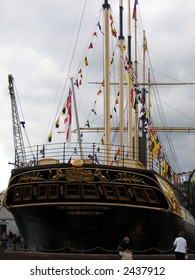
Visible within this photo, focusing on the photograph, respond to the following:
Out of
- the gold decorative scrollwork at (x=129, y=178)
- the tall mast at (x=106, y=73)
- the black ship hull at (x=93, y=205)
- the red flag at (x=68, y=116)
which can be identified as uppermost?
the tall mast at (x=106, y=73)

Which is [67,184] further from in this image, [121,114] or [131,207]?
[121,114]

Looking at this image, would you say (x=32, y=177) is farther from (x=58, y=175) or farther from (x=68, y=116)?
(x=68, y=116)

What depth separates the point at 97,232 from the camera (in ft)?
69.7

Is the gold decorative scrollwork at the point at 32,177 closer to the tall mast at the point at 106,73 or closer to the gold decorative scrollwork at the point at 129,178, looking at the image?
the gold decorative scrollwork at the point at 129,178

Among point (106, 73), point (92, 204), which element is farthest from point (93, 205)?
point (106, 73)

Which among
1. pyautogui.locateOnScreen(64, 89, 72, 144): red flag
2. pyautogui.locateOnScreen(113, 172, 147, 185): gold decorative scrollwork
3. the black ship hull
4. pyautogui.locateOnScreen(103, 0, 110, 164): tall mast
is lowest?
the black ship hull

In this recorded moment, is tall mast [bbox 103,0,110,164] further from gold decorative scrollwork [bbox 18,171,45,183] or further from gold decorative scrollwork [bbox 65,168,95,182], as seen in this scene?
gold decorative scrollwork [bbox 18,171,45,183]

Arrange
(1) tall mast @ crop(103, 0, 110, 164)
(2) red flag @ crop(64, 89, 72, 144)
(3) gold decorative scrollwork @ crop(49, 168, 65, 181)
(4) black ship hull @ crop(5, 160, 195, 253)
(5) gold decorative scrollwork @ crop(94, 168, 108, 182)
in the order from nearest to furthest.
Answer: (5) gold decorative scrollwork @ crop(94, 168, 108, 182), (3) gold decorative scrollwork @ crop(49, 168, 65, 181), (4) black ship hull @ crop(5, 160, 195, 253), (2) red flag @ crop(64, 89, 72, 144), (1) tall mast @ crop(103, 0, 110, 164)

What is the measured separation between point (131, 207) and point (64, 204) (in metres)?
2.52

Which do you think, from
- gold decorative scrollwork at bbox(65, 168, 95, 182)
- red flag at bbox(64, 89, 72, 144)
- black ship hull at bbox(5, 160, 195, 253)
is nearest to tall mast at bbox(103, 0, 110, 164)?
red flag at bbox(64, 89, 72, 144)

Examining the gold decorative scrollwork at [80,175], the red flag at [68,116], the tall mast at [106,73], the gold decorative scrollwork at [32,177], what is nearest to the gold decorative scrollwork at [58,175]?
the gold decorative scrollwork at [80,175]

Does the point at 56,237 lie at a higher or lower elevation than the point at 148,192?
lower

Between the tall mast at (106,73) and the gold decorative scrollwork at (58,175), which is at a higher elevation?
the tall mast at (106,73)
